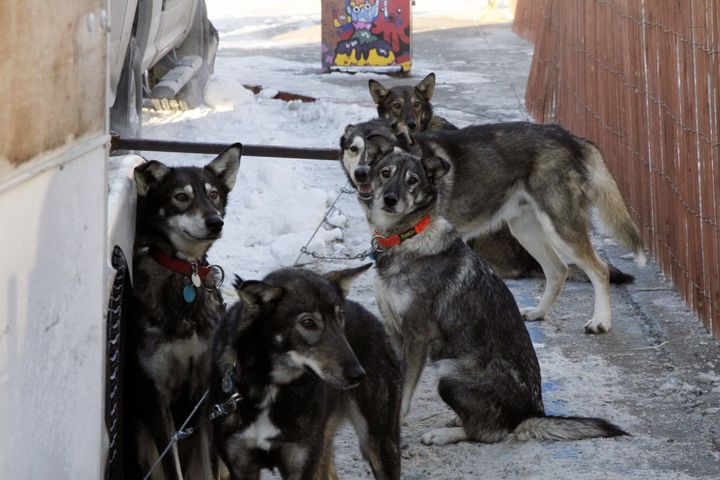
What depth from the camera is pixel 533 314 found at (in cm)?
673

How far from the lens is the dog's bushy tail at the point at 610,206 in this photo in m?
6.77

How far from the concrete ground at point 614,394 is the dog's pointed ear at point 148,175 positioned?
1.44m

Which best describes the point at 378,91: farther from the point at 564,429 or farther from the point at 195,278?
the point at 195,278

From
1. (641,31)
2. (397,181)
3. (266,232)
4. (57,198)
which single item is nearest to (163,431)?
(57,198)

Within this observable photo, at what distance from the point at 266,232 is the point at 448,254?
2.75 m

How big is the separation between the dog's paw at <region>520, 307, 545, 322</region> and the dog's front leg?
1583 mm

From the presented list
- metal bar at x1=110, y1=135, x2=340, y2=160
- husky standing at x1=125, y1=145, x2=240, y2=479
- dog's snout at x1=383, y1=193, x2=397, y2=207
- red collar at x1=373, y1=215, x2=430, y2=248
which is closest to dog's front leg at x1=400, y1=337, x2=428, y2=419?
red collar at x1=373, y1=215, x2=430, y2=248

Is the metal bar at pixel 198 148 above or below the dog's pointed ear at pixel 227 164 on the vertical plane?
below

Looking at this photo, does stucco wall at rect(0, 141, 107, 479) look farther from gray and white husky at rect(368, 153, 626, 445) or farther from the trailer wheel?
the trailer wheel

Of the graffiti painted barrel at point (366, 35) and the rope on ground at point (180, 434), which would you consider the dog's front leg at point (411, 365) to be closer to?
the rope on ground at point (180, 434)

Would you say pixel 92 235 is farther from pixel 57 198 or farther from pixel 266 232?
pixel 266 232

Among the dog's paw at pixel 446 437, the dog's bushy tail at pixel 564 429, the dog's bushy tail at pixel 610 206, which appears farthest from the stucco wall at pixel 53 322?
the dog's bushy tail at pixel 610 206

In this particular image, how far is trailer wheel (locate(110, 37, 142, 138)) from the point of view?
7.57 metres

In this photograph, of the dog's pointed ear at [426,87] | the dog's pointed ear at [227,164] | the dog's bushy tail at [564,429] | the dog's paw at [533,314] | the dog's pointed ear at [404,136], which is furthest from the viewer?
the dog's pointed ear at [426,87]
